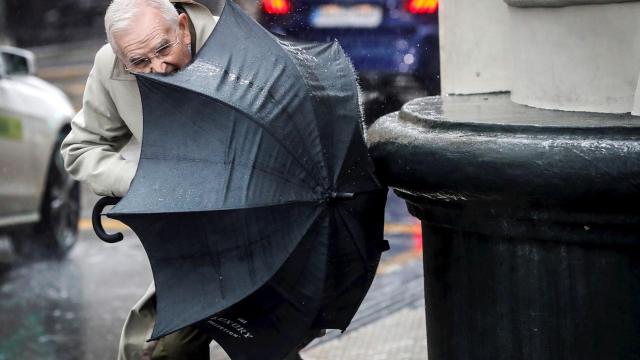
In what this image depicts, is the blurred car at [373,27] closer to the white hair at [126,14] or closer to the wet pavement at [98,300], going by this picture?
the wet pavement at [98,300]

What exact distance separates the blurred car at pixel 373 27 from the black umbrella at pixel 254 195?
8.82 m

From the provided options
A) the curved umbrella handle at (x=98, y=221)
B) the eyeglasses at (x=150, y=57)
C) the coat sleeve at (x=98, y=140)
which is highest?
→ the eyeglasses at (x=150, y=57)

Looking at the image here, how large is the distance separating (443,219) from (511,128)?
297mm

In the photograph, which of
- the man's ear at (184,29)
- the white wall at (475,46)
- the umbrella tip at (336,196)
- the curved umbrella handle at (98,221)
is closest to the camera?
the umbrella tip at (336,196)

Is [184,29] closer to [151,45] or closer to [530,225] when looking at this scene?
[151,45]

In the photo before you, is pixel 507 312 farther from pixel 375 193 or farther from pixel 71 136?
pixel 71 136

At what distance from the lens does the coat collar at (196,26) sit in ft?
10.7

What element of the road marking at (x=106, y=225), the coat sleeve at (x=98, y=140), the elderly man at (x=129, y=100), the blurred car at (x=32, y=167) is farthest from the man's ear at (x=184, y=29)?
the road marking at (x=106, y=225)

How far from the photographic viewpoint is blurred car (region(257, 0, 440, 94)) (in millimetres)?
11742

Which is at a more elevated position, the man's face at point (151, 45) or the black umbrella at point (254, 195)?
the man's face at point (151, 45)

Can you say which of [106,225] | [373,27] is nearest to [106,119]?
[106,225]

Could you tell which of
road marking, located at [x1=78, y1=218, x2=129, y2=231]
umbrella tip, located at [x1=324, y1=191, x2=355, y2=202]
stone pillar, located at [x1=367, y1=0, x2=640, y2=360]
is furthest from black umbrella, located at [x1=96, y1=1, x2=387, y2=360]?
road marking, located at [x1=78, y1=218, x2=129, y2=231]

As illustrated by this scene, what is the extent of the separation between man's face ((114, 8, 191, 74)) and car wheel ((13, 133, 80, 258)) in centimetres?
540

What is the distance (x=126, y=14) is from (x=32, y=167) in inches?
209
